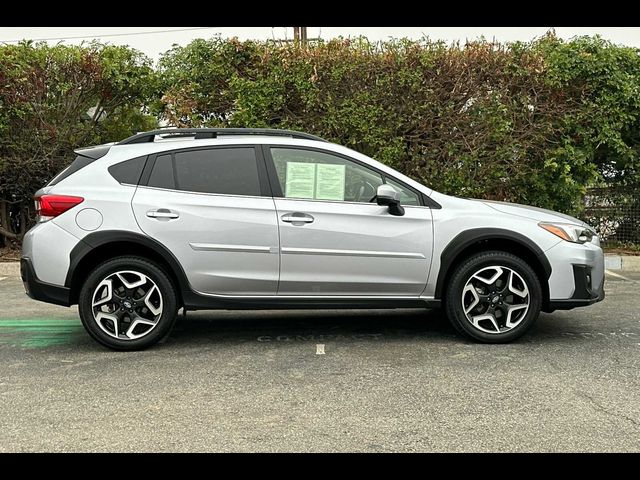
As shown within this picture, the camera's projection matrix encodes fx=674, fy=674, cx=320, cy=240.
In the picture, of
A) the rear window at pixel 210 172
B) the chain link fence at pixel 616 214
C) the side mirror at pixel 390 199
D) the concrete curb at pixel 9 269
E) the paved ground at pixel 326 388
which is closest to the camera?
the paved ground at pixel 326 388

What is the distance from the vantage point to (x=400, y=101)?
9.62 metres

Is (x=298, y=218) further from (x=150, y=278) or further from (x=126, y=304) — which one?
(x=126, y=304)

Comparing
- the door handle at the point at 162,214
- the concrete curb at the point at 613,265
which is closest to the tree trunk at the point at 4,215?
the concrete curb at the point at 613,265

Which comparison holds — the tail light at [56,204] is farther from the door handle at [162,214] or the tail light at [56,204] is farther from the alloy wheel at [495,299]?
the alloy wheel at [495,299]

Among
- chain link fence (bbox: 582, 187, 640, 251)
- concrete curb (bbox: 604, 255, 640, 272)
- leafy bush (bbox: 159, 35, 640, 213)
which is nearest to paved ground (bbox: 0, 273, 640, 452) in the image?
concrete curb (bbox: 604, 255, 640, 272)

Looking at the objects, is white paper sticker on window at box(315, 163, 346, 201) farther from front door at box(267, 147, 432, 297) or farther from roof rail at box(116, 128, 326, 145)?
roof rail at box(116, 128, 326, 145)

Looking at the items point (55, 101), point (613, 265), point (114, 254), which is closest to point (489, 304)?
point (114, 254)

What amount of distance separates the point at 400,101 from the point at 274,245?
16.7ft

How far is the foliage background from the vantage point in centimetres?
958

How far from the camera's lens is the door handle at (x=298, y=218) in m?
5.20

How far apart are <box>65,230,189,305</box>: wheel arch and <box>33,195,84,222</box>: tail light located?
0.95 feet

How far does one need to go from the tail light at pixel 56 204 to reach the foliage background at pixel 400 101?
15.8 ft
